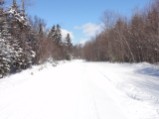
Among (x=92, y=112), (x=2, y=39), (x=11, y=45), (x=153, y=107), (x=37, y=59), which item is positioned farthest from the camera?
(x=37, y=59)

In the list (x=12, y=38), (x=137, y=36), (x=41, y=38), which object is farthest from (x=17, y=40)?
(x=137, y=36)

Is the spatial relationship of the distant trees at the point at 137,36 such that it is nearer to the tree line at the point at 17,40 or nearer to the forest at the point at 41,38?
the forest at the point at 41,38

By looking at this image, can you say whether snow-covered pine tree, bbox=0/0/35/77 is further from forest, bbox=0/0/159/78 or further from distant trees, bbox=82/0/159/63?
distant trees, bbox=82/0/159/63

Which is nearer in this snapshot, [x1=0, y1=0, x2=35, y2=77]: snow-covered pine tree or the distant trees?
[x1=0, y1=0, x2=35, y2=77]: snow-covered pine tree

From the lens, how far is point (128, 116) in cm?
721

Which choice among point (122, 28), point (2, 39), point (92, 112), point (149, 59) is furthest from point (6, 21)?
point (122, 28)

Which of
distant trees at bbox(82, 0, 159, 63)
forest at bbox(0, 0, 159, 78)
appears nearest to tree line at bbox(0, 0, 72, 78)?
forest at bbox(0, 0, 159, 78)

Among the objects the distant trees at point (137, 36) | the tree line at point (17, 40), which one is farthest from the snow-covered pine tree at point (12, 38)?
the distant trees at point (137, 36)

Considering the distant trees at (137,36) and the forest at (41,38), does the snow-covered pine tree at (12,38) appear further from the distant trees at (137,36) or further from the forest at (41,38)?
the distant trees at (137,36)

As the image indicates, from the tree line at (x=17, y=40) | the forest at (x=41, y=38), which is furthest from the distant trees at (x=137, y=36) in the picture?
the tree line at (x=17, y=40)

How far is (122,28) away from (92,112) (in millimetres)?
41367

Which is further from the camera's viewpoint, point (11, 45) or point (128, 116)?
point (11, 45)

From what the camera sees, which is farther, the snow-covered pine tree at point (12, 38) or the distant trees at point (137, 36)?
the distant trees at point (137, 36)

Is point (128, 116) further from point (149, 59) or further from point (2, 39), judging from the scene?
point (149, 59)
